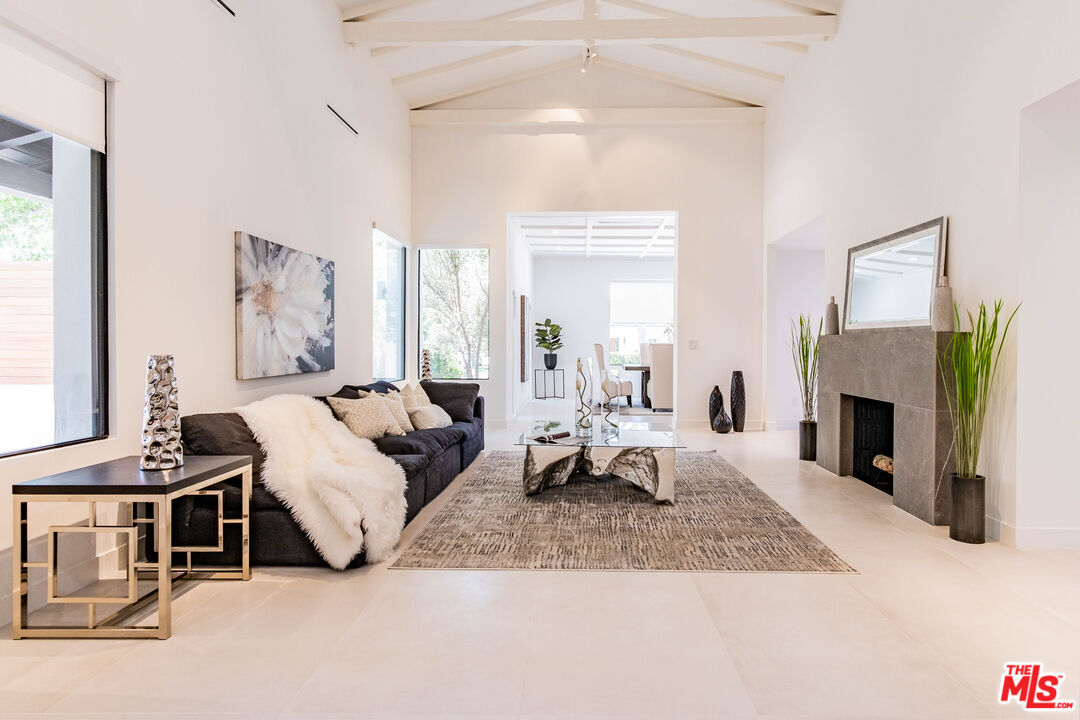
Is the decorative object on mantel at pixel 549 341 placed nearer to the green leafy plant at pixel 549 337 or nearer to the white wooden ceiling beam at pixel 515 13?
the green leafy plant at pixel 549 337

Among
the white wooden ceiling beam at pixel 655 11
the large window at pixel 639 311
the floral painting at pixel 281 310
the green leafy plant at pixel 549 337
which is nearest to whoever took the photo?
the floral painting at pixel 281 310

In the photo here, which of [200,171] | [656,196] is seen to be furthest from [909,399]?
[656,196]

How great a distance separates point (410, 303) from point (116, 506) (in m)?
5.58

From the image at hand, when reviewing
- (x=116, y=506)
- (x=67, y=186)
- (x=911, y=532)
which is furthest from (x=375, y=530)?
(x=911, y=532)

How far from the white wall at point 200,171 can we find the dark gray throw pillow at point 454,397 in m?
0.87

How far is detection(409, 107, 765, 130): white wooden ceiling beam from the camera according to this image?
27.5 feet

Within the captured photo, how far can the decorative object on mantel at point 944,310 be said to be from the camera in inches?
155

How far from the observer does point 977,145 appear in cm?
385

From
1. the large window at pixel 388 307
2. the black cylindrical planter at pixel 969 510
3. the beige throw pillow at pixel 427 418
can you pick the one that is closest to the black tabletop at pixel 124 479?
the beige throw pillow at pixel 427 418

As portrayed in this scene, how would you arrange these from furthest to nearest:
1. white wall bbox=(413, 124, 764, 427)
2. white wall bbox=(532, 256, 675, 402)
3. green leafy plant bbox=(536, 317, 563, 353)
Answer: white wall bbox=(532, 256, 675, 402) → green leafy plant bbox=(536, 317, 563, 353) → white wall bbox=(413, 124, 764, 427)

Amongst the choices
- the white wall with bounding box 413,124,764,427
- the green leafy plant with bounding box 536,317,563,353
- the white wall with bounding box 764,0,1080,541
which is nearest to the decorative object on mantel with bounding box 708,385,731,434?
the white wall with bounding box 413,124,764,427

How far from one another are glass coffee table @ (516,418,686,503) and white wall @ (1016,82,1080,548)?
1884 mm

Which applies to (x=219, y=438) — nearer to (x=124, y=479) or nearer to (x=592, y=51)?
(x=124, y=479)

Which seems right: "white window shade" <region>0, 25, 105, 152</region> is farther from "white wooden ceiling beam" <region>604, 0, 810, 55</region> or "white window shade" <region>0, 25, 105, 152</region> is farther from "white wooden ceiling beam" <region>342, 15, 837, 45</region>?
"white wooden ceiling beam" <region>604, 0, 810, 55</region>
